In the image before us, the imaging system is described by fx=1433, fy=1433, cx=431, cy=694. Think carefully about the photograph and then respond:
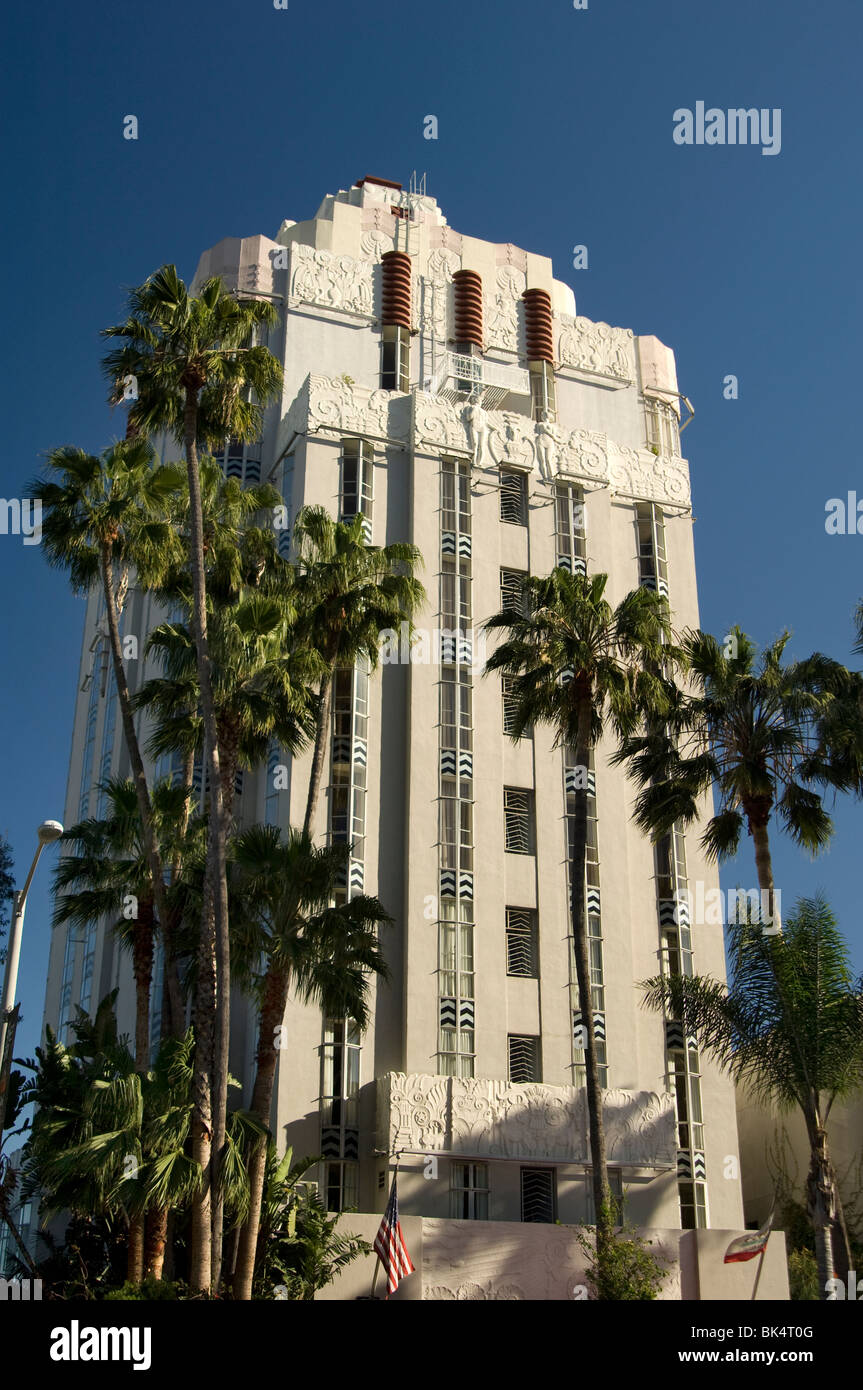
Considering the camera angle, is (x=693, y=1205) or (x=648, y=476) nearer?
(x=693, y=1205)

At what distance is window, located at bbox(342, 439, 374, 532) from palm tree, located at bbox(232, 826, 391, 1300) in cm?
1680

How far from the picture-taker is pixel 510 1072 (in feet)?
129

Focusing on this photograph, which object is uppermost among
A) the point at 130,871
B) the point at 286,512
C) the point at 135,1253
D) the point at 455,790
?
the point at 286,512

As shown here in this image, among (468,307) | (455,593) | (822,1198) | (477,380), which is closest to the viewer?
(822,1198)

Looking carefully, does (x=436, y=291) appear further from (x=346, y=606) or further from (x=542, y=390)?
(x=346, y=606)

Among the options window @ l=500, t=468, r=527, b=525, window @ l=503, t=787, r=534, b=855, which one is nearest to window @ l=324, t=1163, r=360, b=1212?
window @ l=503, t=787, r=534, b=855

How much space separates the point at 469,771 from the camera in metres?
42.0

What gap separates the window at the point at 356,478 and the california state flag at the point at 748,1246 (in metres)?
23.1

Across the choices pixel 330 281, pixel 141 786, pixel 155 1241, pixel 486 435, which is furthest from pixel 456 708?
pixel 155 1241

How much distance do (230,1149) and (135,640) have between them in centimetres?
2771

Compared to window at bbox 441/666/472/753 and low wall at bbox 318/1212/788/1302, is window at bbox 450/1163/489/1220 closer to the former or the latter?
low wall at bbox 318/1212/788/1302

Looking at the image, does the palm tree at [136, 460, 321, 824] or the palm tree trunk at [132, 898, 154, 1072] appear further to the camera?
the palm tree trunk at [132, 898, 154, 1072]

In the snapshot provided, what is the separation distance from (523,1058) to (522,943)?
10.7 ft

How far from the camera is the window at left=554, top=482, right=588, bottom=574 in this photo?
153 feet
